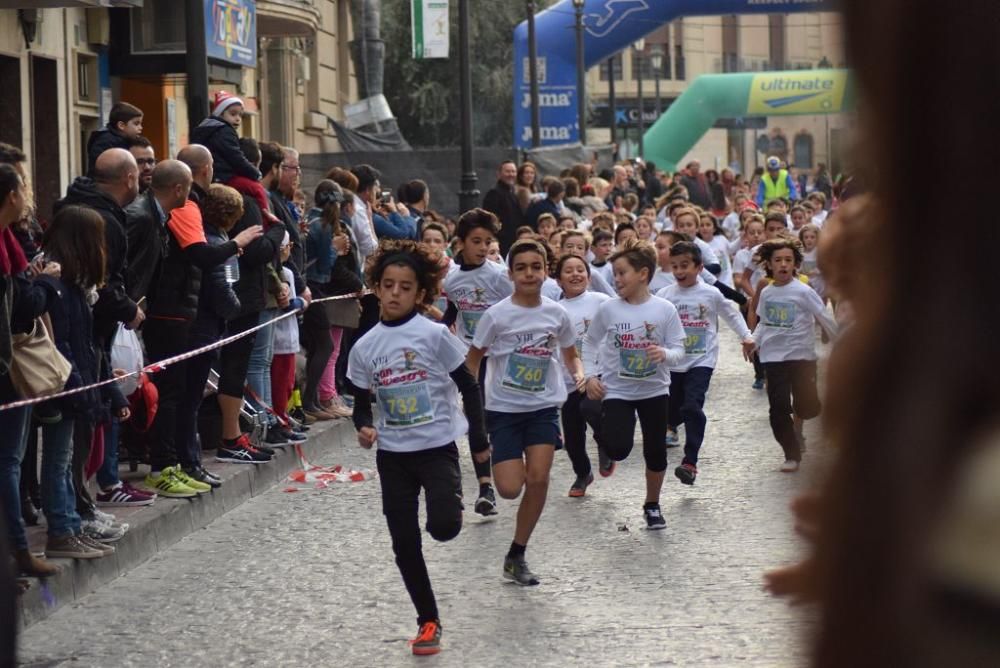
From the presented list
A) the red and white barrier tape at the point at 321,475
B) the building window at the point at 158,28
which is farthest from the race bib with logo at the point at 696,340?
the building window at the point at 158,28

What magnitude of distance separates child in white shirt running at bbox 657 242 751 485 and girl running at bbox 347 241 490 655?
3.64 m

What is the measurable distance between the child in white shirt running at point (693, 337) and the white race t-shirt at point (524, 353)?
6.26 ft

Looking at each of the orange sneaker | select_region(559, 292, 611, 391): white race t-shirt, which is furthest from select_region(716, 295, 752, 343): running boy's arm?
the orange sneaker

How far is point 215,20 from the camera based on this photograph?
716 inches

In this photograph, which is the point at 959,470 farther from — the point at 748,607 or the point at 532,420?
the point at 532,420

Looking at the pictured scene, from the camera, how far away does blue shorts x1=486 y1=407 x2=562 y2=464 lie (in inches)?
344

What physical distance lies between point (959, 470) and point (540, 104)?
37973 millimetres

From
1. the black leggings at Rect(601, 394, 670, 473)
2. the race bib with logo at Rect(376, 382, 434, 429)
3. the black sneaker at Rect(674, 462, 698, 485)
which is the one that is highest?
the race bib with logo at Rect(376, 382, 434, 429)

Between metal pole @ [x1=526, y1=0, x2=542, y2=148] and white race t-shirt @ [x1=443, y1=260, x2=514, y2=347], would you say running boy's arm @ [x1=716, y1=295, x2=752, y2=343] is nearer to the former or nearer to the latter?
white race t-shirt @ [x1=443, y1=260, x2=514, y2=347]

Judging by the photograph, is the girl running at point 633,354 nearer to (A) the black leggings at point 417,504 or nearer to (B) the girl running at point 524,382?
(B) the girl running at point 524,382

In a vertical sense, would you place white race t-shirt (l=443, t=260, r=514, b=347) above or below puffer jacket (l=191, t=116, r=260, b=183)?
below

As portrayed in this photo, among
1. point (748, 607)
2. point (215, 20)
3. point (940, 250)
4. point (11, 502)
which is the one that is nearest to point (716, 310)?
point (748, 607)

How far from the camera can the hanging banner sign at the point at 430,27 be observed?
103 ft

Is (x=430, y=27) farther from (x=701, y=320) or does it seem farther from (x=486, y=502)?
(x=486, y=502)
